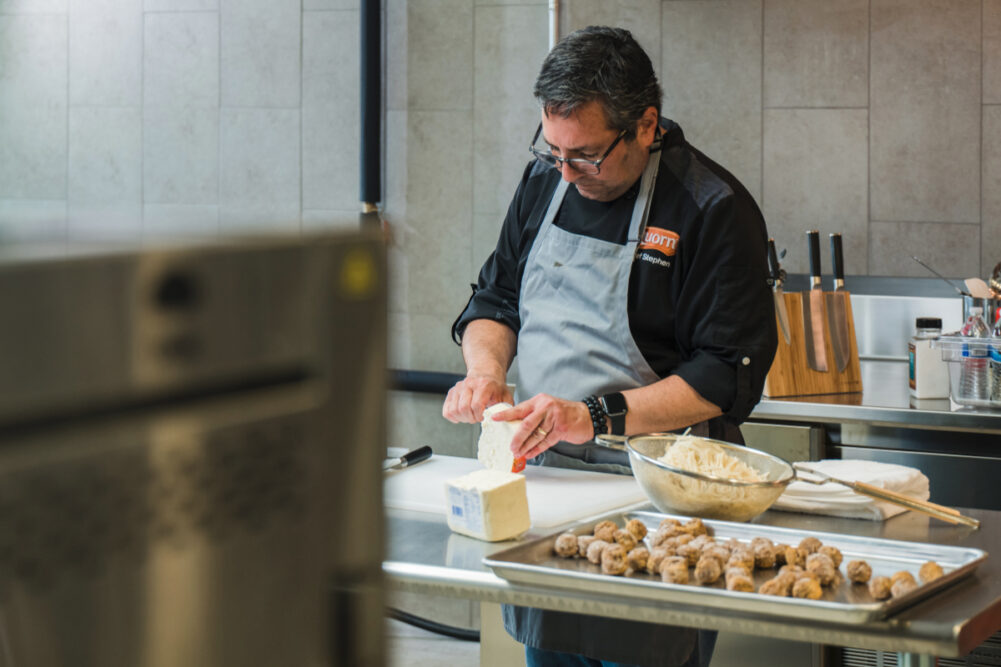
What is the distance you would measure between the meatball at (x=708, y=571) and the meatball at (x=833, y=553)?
15cm

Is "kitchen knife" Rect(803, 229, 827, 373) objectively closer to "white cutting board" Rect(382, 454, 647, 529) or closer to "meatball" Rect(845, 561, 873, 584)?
"white cutting board" Rect(382, 454, 647, 529)

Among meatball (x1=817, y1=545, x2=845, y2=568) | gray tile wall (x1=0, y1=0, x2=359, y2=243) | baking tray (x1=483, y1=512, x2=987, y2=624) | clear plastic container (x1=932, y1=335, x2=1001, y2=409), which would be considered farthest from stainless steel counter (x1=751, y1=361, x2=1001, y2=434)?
gray tile wall (x1=0, y1=0, x2=359, y2=243)

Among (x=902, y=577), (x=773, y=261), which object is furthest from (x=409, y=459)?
(x=773, y=261)

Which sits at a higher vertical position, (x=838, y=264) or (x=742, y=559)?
(x=838, y=264)

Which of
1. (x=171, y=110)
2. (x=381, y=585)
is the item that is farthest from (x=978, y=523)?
(x=171, y=110)

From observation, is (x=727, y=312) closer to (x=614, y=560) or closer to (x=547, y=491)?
(x=547, y=491)

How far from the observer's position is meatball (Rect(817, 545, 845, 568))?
1.34 metres

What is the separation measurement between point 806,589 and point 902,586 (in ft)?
0.36

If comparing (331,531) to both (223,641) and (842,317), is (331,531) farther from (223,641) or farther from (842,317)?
(842,317)

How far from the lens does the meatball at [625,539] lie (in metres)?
1.39

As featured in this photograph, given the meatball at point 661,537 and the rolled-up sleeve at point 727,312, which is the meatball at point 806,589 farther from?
the rolled-up sleeve at point 727,312

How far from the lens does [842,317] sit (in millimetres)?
3004

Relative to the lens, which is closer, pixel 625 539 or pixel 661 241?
pixel 625 539

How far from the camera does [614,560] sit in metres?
1.34
